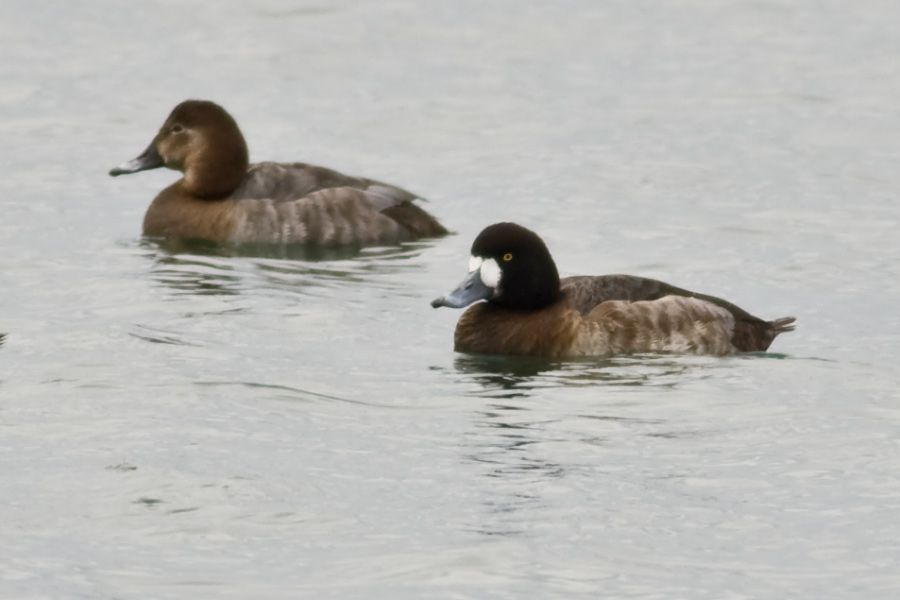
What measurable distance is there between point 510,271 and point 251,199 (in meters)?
4.41

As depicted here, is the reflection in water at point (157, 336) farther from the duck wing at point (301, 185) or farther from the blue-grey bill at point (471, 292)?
the duck wing at point (301, 185)

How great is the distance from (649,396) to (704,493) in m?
1.89

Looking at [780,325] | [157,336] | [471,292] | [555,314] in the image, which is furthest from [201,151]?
[780,325]

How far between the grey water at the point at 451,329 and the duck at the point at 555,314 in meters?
0.17

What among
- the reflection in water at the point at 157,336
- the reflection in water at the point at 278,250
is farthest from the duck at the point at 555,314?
the reflection in water at the point at 278,250

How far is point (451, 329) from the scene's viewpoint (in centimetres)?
1337

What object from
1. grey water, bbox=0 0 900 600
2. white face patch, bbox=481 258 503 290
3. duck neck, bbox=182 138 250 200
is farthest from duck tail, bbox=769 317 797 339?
duck neck, bbox=182 138 250 200

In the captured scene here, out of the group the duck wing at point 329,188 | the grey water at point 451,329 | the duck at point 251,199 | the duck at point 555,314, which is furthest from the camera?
the duck wing at point 329,188

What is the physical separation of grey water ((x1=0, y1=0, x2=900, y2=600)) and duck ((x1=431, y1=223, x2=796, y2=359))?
0.17m

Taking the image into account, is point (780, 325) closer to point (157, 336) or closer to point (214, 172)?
point (157, 336)

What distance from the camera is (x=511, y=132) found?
69.1ft

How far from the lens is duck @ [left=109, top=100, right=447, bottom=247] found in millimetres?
16297

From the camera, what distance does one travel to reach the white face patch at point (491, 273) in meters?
12.5

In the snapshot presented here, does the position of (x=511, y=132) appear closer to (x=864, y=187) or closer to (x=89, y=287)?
(x=864, y=187)
